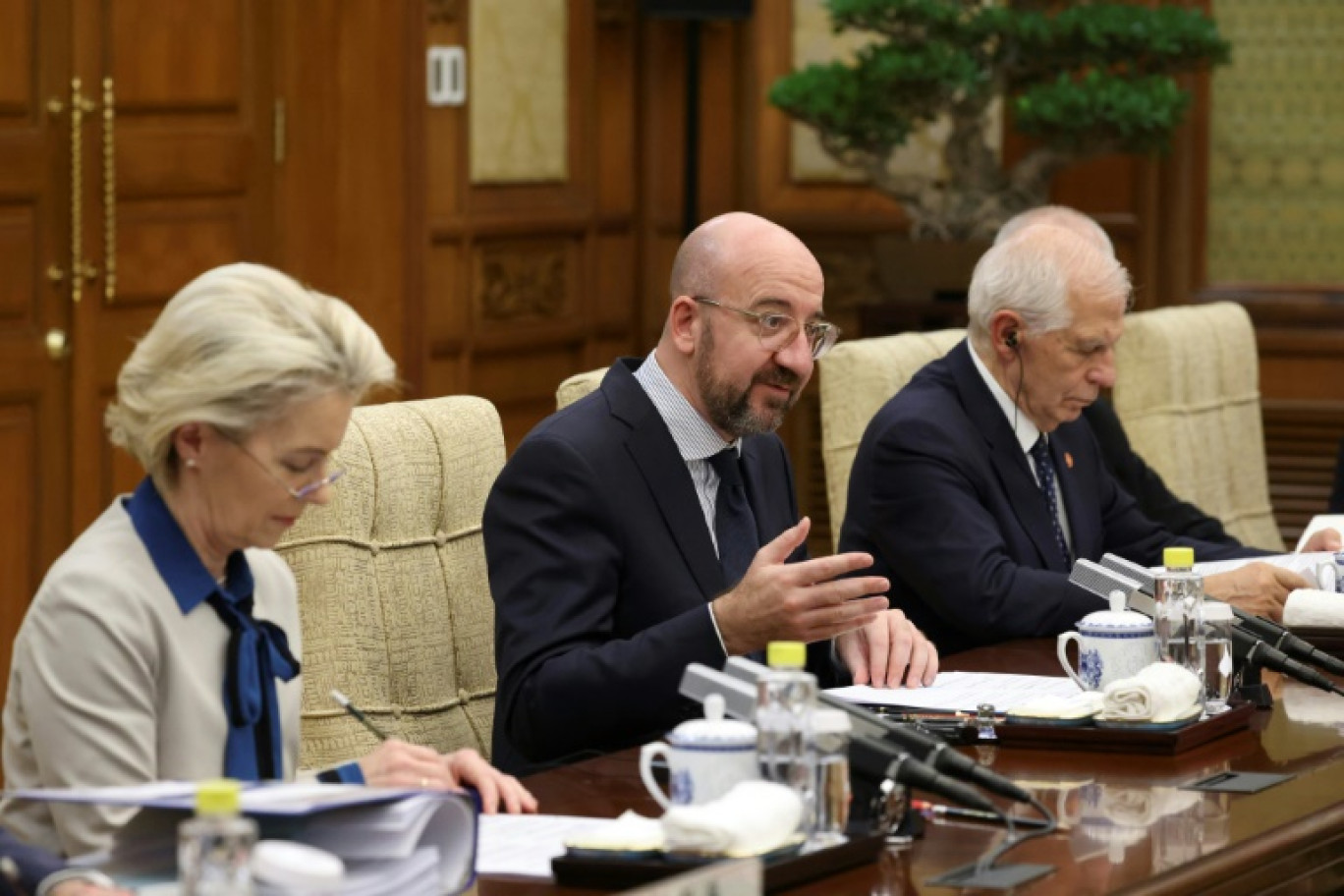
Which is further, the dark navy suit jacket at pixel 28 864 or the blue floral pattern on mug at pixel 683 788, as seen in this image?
the blue floral pattern on mug at pixel 683 788

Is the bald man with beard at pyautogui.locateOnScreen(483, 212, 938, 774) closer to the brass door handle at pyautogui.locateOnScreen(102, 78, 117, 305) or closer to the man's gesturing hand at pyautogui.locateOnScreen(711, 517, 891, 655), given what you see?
the man's gesturing hand at pyautogui.locateOnScreen(711, 517, 891, 655)

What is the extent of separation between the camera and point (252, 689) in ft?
7.20

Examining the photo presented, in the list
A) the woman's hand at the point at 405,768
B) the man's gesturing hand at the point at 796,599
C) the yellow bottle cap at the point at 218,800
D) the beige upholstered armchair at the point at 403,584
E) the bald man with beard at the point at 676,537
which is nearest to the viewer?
the yellow bottle cap at the point at 218,800

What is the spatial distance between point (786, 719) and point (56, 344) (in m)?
3.65

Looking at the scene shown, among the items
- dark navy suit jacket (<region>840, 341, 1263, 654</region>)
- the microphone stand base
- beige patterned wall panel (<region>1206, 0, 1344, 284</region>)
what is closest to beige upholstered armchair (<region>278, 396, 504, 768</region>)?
dark navy suit jacket (<region>840, 341, 1263, 654</region>)

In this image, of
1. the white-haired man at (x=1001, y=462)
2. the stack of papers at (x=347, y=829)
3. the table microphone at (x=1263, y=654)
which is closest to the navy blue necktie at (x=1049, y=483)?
the white-haired man at (x=1001, y=462)

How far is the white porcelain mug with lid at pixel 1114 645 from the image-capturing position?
2.78 meters

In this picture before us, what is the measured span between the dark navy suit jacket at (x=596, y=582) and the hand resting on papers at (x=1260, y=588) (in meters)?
0.69

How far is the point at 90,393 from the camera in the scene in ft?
17.9

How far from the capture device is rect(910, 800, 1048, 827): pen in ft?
7.44

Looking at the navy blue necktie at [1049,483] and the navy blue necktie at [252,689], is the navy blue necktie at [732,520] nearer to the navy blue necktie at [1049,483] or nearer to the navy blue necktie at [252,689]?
the navy blue necktie at [1049,483]

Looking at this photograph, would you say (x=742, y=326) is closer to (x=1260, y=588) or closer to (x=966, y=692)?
(x=966, y=692)

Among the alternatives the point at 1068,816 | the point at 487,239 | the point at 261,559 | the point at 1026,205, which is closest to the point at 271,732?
the point at 261,559

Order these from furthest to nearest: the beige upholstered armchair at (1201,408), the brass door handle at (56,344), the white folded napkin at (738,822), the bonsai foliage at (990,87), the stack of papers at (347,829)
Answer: the bonsai foliage at (990,87)
the brass door handle at (56,344)
the beige upholstered armchair at (1201,408)
the white folded napkin at (738,822)
the stack of papers at (347,829)
